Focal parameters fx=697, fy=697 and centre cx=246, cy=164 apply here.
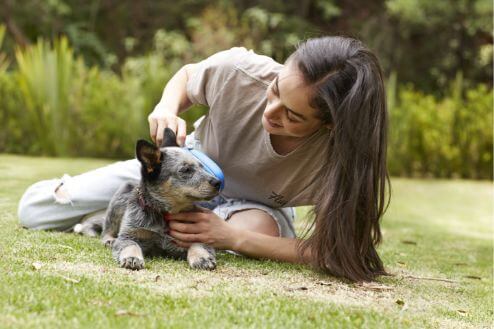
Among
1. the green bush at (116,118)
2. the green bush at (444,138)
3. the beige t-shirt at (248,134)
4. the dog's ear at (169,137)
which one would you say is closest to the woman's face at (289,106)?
the beige t-shirt at (248,134)

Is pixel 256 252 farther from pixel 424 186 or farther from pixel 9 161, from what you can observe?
pixel 424 186

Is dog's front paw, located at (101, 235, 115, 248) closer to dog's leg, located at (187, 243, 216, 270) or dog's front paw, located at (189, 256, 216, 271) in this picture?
dog's leg, located at (187, 243, 216, 270)

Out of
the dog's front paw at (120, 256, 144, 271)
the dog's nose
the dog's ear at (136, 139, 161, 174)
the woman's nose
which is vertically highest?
the woman's nose

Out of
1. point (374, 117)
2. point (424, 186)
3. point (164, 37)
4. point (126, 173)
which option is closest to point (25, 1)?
point (164, 37)

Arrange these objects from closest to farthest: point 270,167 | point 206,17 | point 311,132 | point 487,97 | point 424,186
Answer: point 311,132 < point 270,167 < point 424,186 < point 487,97 < point 206,17

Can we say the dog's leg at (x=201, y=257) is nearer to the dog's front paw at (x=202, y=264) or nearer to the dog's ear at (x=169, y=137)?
the dog's front paw at (x=202, y=264)

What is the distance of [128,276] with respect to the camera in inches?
112

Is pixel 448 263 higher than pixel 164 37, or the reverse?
pixel 164 37

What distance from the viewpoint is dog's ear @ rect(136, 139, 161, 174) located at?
10.2ft

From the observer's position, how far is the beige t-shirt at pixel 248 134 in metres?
3.51

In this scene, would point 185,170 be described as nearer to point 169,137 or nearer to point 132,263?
point 169,137

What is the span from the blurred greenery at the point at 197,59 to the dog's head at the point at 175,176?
14.3 feet

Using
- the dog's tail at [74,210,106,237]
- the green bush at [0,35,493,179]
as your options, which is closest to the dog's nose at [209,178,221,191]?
the dog's tail at [74,210,106,237]

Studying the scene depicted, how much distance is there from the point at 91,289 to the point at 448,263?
275cm
